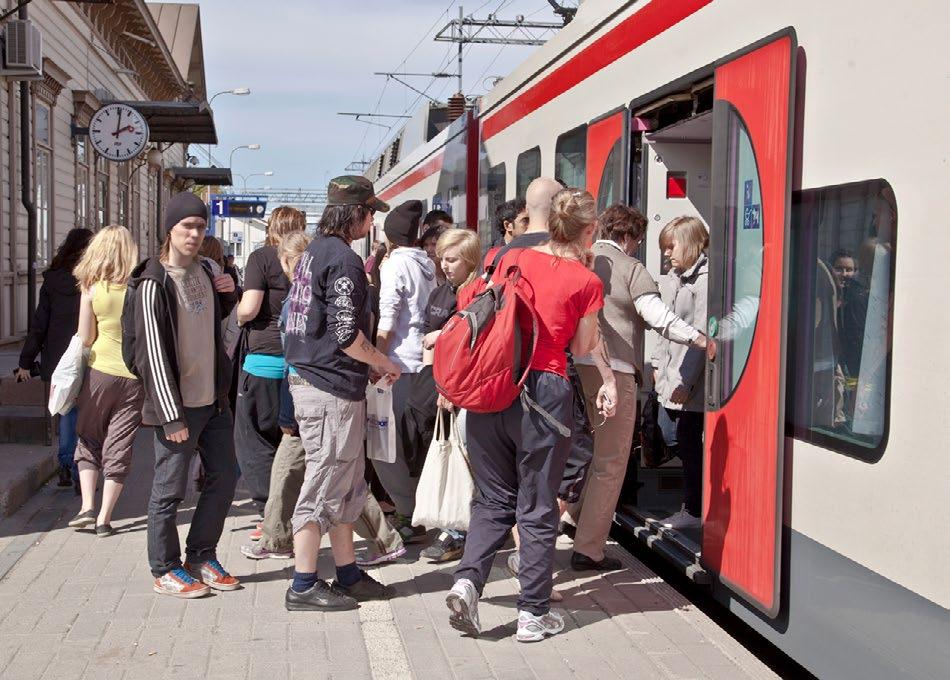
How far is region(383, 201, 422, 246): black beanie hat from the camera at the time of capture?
19.8 ft

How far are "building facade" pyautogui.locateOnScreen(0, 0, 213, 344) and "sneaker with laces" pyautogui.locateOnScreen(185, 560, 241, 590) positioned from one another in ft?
30.8

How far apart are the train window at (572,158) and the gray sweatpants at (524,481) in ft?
8.05

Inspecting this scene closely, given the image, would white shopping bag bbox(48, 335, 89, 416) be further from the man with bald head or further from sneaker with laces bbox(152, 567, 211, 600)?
the man with bald head

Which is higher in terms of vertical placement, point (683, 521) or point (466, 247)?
point (466, 247)

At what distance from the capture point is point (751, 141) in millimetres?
4410

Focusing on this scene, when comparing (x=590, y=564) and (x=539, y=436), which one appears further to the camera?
(x=590, y=564)

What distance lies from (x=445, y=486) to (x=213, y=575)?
1122mm

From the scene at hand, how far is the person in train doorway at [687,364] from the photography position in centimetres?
601

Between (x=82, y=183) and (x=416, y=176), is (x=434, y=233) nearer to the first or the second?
(x=416, y=176)

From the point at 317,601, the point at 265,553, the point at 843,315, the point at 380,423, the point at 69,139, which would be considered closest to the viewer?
the point at 843,315

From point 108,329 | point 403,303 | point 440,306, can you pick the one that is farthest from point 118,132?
point 440,306

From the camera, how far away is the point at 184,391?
205 inches

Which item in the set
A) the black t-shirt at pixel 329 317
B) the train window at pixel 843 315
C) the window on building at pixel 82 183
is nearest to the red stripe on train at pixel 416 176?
the window on building at pixel 82 183

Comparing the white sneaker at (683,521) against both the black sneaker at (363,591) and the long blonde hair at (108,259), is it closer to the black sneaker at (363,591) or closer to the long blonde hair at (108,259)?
the black sneaker at (363,591)
